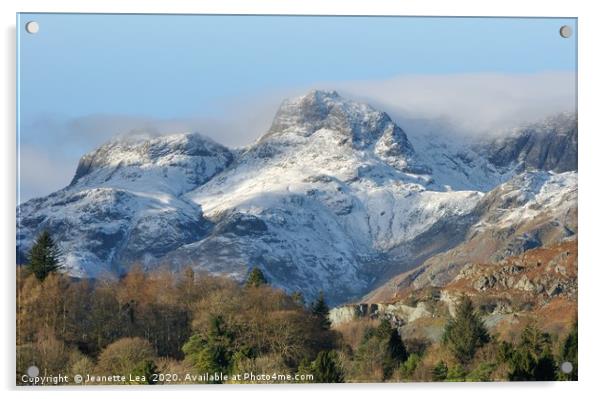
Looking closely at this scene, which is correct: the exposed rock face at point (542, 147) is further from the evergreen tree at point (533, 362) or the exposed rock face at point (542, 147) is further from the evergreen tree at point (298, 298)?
the evergreen tree at point (298, 298)

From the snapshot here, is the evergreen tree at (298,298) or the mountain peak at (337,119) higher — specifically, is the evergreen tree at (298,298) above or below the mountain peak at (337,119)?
below

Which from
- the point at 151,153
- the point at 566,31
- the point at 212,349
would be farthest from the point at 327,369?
the point at 151,153

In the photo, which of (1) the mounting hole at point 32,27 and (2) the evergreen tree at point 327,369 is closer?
(1) the mounting hole at point 32,27

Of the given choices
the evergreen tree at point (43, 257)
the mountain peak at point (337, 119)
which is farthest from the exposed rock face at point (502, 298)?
the evergreen tree at point (43, 257)

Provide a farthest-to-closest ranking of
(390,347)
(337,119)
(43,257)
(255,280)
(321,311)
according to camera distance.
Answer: (337,119) < (255,280) < (321,311) < (390,347) < (43,257)

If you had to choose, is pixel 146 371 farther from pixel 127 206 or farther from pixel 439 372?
pixel 127 206
